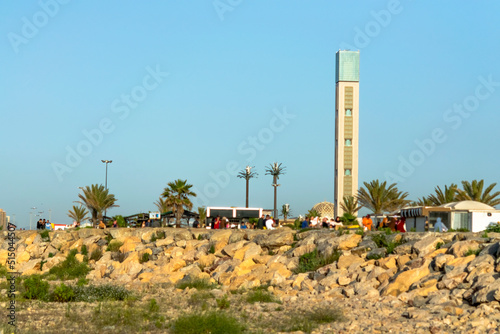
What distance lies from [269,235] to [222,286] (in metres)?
→ 5.73

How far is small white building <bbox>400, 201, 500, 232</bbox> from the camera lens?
31.3 meters

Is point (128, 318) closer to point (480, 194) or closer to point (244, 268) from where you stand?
point (244, 268)

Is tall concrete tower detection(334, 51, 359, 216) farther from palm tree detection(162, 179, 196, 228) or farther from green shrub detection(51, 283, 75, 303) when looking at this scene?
green shrub detection(51, 283, 75, 303)

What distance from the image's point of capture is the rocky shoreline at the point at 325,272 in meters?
14.8

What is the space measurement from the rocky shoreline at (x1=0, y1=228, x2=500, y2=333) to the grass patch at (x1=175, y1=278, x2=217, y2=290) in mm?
416

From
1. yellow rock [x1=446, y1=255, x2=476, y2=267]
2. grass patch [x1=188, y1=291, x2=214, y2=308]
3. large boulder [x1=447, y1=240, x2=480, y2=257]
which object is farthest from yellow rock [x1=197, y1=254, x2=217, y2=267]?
yellow rock [x1=446, y1=255, x2=476, y2=267]

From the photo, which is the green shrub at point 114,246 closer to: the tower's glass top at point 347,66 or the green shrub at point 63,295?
the green shrub at point 63,295

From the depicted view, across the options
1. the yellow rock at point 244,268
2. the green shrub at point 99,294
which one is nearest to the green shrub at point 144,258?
the yellow rock at point 244,268

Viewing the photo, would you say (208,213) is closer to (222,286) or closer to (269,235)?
(269,235)

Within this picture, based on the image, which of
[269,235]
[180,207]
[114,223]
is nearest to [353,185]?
[180,207]

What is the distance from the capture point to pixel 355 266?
20.4 metres

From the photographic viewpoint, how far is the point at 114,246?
31.1 meters

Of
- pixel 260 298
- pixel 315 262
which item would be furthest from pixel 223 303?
pixel 315 262

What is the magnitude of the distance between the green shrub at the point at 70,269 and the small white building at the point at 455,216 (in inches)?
656
